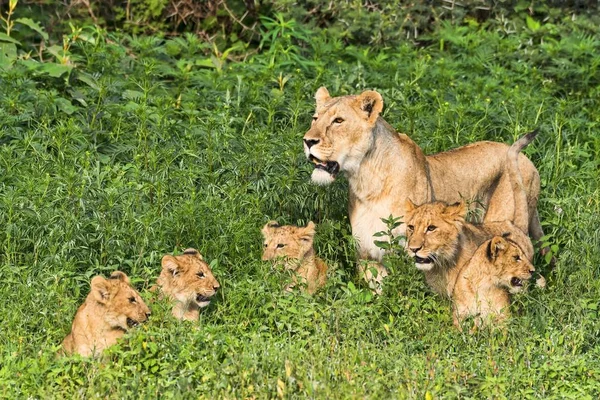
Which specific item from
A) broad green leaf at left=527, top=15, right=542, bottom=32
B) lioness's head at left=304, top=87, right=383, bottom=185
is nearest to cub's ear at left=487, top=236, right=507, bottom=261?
lioness's head at left=304, top=87, right=383, bottom=185

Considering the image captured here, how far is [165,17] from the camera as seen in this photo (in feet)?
51.0

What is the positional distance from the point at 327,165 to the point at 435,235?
3.55ft

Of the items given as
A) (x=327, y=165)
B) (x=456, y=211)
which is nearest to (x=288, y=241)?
(x=327, y=165)

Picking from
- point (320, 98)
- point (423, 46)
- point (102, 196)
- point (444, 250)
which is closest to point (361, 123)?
point (320, 98)

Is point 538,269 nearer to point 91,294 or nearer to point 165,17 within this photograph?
point 91,294

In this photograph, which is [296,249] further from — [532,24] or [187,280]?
[532,24]

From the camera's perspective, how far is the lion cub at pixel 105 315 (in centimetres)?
877

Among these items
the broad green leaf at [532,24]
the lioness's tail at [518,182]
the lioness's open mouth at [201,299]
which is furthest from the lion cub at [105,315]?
the broad green leaf at [532,24]

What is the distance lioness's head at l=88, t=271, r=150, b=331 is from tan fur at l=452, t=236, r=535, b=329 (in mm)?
2136

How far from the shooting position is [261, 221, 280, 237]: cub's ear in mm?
10164

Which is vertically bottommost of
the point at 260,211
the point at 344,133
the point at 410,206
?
the point at 260,211

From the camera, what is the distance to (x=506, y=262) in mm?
9391

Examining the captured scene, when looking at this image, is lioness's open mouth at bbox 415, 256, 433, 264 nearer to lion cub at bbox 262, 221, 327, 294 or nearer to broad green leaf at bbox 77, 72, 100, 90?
lion cub at bbox 262, 221, 327, 294

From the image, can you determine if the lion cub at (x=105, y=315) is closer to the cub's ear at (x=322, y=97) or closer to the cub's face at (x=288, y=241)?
the cub's face at (x=288, y=241)
